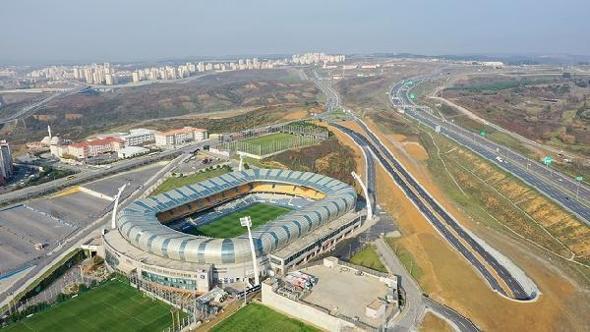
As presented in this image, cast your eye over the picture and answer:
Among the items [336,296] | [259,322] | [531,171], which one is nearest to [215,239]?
[259,322]

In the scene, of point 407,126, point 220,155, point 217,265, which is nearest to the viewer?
point 217,265

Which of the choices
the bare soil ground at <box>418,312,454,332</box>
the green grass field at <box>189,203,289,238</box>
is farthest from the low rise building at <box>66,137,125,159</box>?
the bare soil ground at <box>418,312,454,332</box>

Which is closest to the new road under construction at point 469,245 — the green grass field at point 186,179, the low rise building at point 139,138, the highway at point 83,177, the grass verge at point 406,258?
the grass verge at point 406,258

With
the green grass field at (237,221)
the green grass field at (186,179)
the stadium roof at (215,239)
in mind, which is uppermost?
the stadium roof at (215,239)

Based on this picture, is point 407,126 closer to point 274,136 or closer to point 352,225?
point 274,136

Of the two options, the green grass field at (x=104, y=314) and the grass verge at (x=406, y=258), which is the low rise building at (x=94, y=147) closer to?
the green grass field at (x=104, y=314)

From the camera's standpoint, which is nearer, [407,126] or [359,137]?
[359,137]

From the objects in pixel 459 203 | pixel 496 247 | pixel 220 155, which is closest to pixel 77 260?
pixel 220 155
